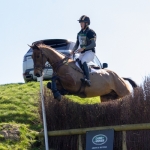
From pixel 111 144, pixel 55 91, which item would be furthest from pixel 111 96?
pixel 111 144

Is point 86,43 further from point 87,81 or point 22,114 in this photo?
point 22,114

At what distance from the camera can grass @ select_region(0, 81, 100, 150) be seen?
38.8 feet

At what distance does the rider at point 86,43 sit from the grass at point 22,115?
1650 mm

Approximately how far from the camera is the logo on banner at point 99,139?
1102cm

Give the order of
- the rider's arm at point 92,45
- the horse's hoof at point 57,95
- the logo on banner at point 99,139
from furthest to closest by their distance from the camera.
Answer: the rider's arm at point 92,45
the horse's hoof at point 57,95
the logo on banner at point 99,139

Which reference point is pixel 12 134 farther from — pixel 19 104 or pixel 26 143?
pixel 19 104

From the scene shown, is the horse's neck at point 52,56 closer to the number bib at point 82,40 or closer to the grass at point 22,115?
the number bib at point 82,40

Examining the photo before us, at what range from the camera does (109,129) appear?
11.1m

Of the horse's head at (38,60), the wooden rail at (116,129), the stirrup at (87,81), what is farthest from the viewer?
the stirrup at (87,81)

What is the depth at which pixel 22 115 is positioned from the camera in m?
13.5

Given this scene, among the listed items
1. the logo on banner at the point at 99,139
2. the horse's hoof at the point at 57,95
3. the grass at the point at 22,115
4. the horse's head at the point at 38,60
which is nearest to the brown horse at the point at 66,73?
the horse's head at the point at 38,60

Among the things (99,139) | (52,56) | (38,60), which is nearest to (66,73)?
(52,56)

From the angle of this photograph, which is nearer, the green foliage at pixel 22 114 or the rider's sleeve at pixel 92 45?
the green foliage at pixel 22 114

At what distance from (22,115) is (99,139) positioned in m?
3.15
